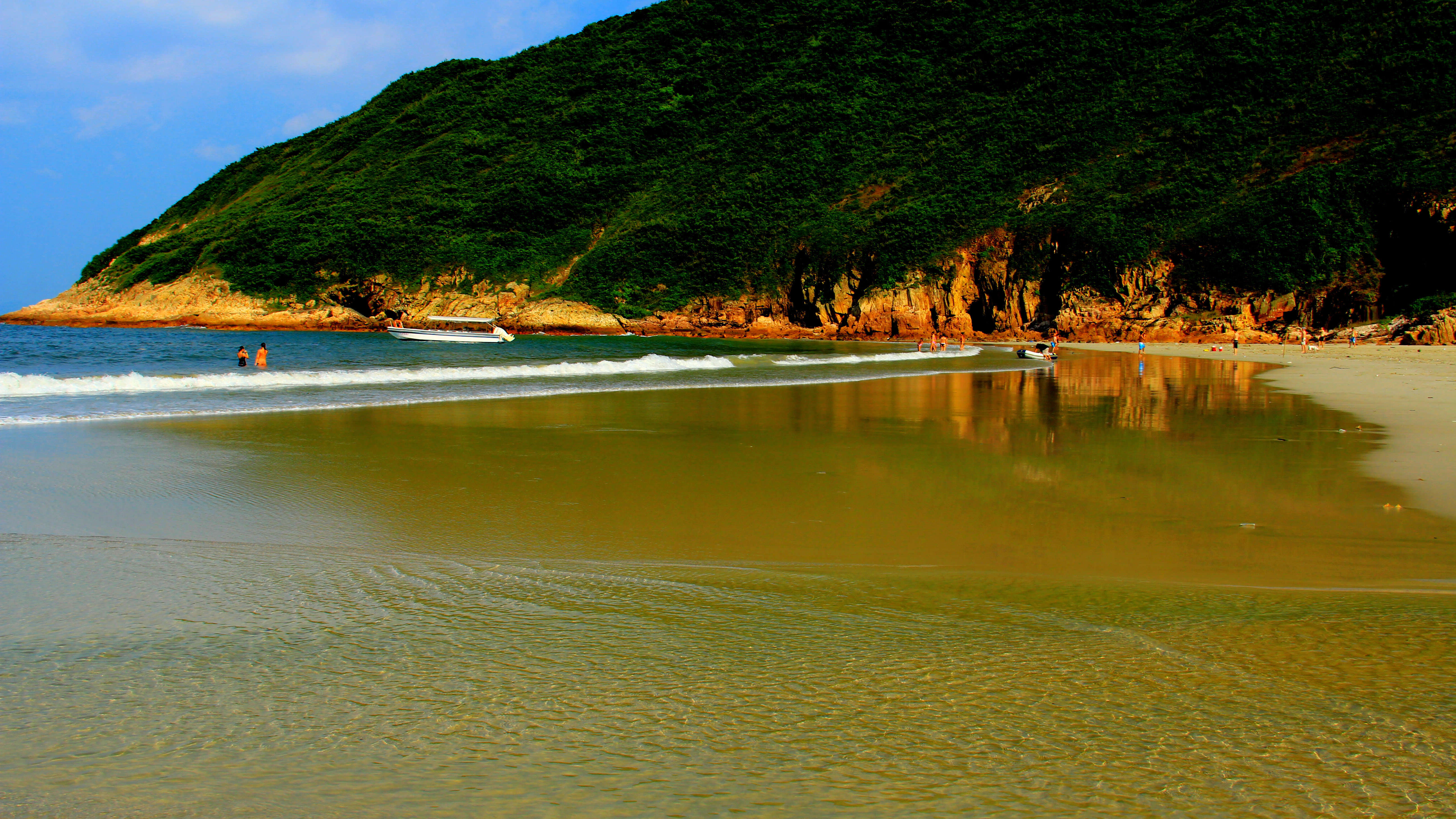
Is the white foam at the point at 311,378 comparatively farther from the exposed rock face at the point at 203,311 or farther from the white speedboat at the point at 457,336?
the exposed rock face at the point at 203,311

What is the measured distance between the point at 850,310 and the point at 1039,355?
28418 millimetres

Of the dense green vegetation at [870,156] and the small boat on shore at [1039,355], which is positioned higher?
the dense green vegetation at [870,156]

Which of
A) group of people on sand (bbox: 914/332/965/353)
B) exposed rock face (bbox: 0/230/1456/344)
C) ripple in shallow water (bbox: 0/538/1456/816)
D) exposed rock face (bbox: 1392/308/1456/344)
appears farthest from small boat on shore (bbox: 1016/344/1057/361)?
ripple in shallow water (bbox: 0/538/1456/816)

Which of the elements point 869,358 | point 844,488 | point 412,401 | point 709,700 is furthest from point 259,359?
point 709,700

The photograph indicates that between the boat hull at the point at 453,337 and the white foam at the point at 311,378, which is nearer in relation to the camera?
the white foam at the point at 311,378

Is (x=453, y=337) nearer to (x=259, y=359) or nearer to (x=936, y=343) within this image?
(x=259, y=359)

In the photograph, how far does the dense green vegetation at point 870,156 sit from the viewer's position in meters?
52.4

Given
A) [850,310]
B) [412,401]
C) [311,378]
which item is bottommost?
[412,401]

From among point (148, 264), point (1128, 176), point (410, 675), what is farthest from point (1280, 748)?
point (148, 264)

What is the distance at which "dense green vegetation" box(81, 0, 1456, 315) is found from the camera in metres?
52.4

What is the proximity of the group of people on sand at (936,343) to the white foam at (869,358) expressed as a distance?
2.01m

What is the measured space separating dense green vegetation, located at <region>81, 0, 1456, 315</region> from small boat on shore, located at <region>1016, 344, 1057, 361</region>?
22.2 metres

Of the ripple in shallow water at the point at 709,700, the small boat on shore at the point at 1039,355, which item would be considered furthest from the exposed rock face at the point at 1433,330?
the ripple in shallow water at the point at 709,700

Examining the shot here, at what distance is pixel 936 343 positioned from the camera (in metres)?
46.2
